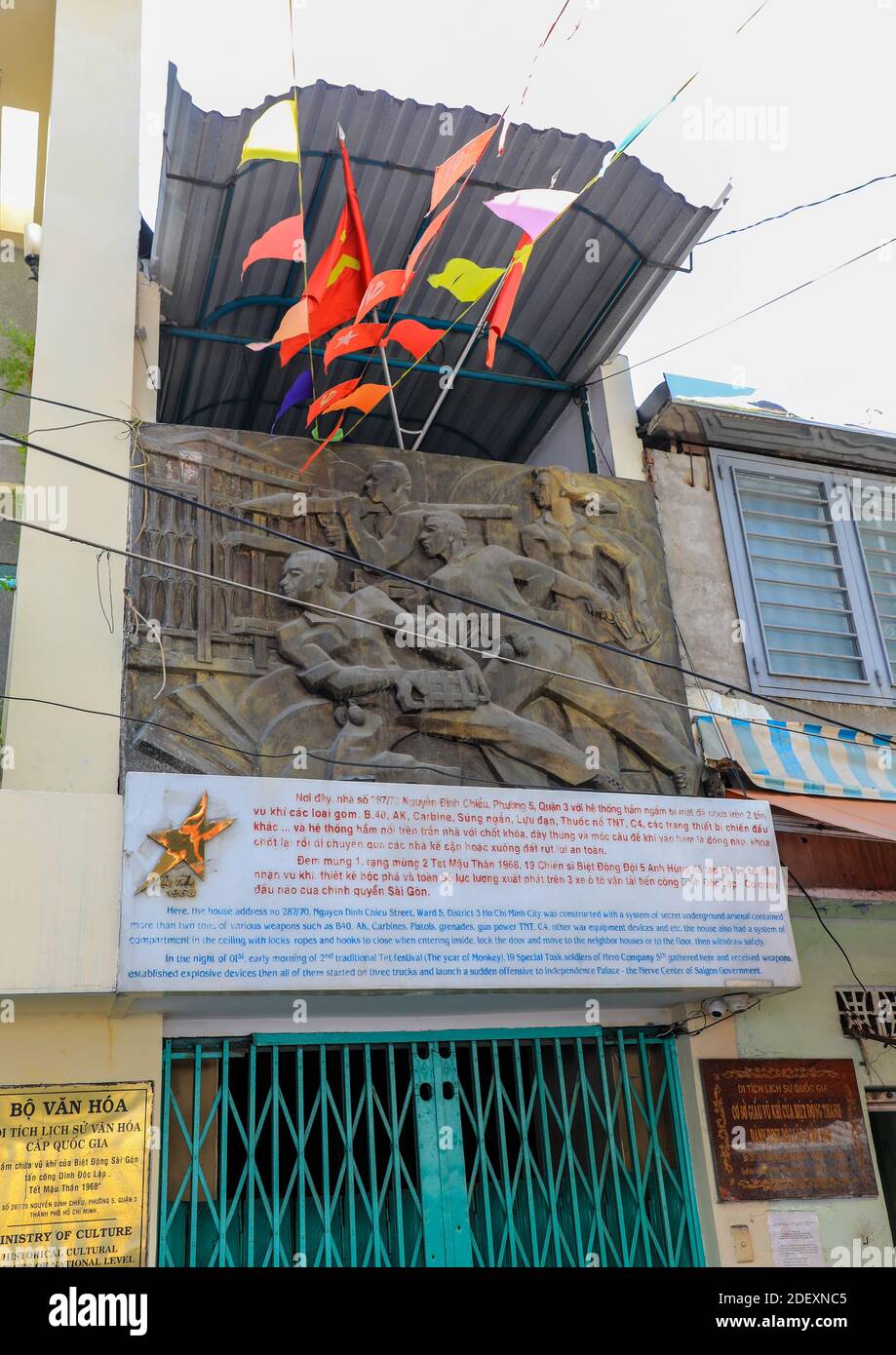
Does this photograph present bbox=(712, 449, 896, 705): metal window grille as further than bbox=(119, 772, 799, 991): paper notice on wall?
Yes

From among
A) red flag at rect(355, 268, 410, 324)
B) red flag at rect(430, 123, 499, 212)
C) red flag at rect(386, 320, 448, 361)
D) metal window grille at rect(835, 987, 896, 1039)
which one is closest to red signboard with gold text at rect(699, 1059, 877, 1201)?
metal window grille at rect(835, 987, 896, 1039)

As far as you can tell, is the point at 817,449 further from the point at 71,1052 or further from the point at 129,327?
the point at 71,1052

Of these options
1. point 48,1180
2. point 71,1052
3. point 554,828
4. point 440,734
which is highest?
point 440,734

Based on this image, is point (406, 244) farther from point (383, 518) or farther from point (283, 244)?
point (383, 518)

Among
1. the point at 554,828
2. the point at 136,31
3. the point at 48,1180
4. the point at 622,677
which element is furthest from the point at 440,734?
the point at 136,31

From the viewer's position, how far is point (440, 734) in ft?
24.5

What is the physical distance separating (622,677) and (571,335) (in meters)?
3.20

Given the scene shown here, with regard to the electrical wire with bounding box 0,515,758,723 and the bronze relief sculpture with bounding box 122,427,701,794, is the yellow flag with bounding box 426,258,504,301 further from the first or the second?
the electrical wire with bounding box 0,515,758,723

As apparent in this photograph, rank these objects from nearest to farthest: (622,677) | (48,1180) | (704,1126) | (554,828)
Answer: (48,1180) → (554,828) → (704,1126) → (622,677)

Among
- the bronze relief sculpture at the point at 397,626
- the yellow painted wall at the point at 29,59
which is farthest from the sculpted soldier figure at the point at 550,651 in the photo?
the yellow painted wall at the point at 29,59

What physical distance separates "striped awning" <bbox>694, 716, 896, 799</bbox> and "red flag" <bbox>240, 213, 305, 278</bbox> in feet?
13.3

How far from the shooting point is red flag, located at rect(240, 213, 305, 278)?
7.52m

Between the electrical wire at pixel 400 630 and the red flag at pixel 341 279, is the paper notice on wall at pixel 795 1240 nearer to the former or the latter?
the electrical wire at pixel 400 630

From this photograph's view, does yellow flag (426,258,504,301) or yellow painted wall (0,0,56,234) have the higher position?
yellow painted wall (0,0,56,234)
